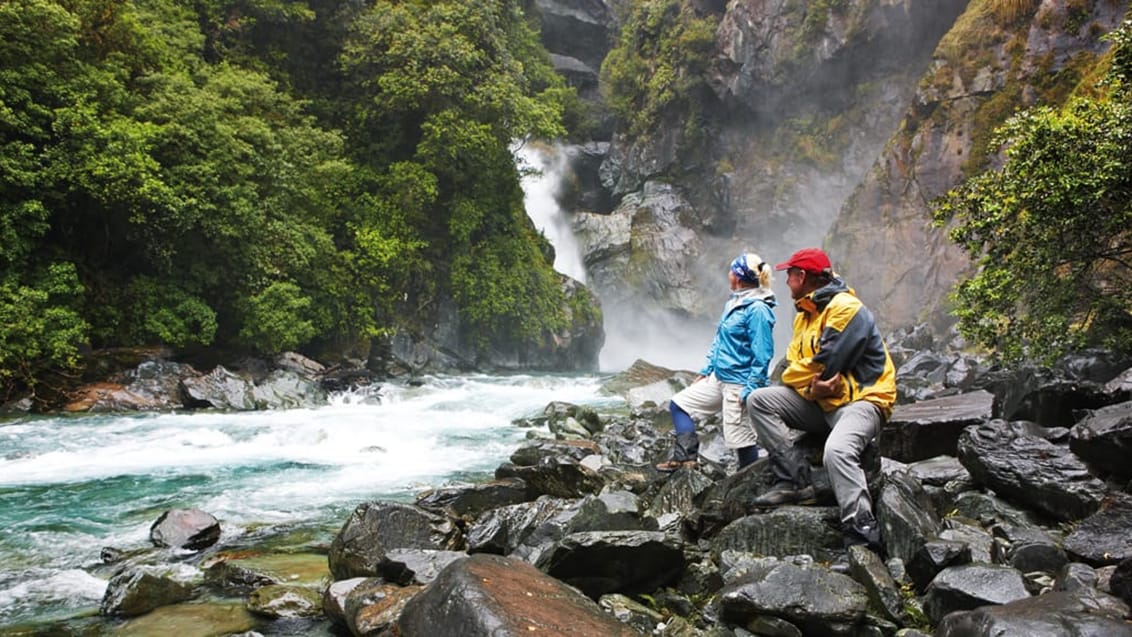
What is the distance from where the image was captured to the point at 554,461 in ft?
21.2

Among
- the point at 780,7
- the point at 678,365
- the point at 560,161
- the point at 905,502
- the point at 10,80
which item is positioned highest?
the point at 780,7

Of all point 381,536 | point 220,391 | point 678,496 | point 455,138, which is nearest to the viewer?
point 381,536

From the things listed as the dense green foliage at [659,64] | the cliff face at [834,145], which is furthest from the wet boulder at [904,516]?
the dense green foliage at [659,64]

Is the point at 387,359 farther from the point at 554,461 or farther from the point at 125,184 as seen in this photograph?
the point at 554,461

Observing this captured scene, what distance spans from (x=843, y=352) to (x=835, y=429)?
47 cm

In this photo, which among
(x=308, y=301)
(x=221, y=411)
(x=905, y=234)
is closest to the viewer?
(x=221, y=411)

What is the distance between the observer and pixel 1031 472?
4.44 m

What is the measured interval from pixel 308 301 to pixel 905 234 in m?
21.5

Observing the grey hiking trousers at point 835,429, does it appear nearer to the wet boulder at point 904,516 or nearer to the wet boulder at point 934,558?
the wet boulder at point 904,516

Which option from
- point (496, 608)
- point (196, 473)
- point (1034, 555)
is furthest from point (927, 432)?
point (196, 473)

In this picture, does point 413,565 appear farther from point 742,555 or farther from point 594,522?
point 742,555

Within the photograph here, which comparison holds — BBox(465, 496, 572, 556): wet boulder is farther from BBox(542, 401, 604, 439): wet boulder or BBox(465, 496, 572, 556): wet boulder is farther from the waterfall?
the waterfall

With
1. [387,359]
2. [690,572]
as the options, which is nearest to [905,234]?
[387,359]

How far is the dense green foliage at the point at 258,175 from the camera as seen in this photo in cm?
1234
